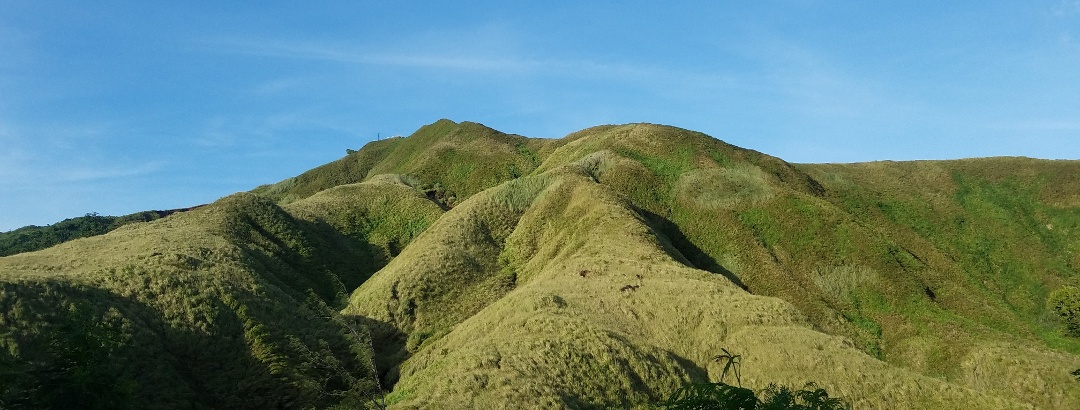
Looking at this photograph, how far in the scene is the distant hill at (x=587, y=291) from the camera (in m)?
33.7

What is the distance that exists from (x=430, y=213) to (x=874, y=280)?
56.7m

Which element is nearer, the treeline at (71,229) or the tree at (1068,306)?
the tree at (1068,306)

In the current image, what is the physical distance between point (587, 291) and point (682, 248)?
27083mm

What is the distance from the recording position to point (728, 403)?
11.7 m

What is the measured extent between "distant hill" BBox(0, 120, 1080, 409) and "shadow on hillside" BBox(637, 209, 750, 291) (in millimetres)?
353

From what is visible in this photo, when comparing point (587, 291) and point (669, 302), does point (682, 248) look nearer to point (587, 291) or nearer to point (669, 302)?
point (669, 302)

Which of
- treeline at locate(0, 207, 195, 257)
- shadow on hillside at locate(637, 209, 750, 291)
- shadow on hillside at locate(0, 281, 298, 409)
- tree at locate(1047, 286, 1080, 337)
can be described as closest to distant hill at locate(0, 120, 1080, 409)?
shadow on hillside at locate(0, 281, 298, 409)

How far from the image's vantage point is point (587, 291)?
47.0 meters

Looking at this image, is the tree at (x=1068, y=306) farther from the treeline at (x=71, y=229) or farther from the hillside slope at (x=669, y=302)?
the treeline at (x=71, y=229)

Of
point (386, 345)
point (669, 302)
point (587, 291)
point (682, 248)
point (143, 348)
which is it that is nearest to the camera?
point (143, 348)

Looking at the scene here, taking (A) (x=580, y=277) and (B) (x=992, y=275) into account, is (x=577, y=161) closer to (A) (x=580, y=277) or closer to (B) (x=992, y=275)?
(A) (x=580, y=277)

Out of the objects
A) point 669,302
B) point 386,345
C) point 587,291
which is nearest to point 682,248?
point 669,302

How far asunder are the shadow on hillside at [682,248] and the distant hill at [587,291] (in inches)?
13.9

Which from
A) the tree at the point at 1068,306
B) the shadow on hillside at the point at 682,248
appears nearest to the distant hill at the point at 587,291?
the shadow on hillside at the point at 682,248
